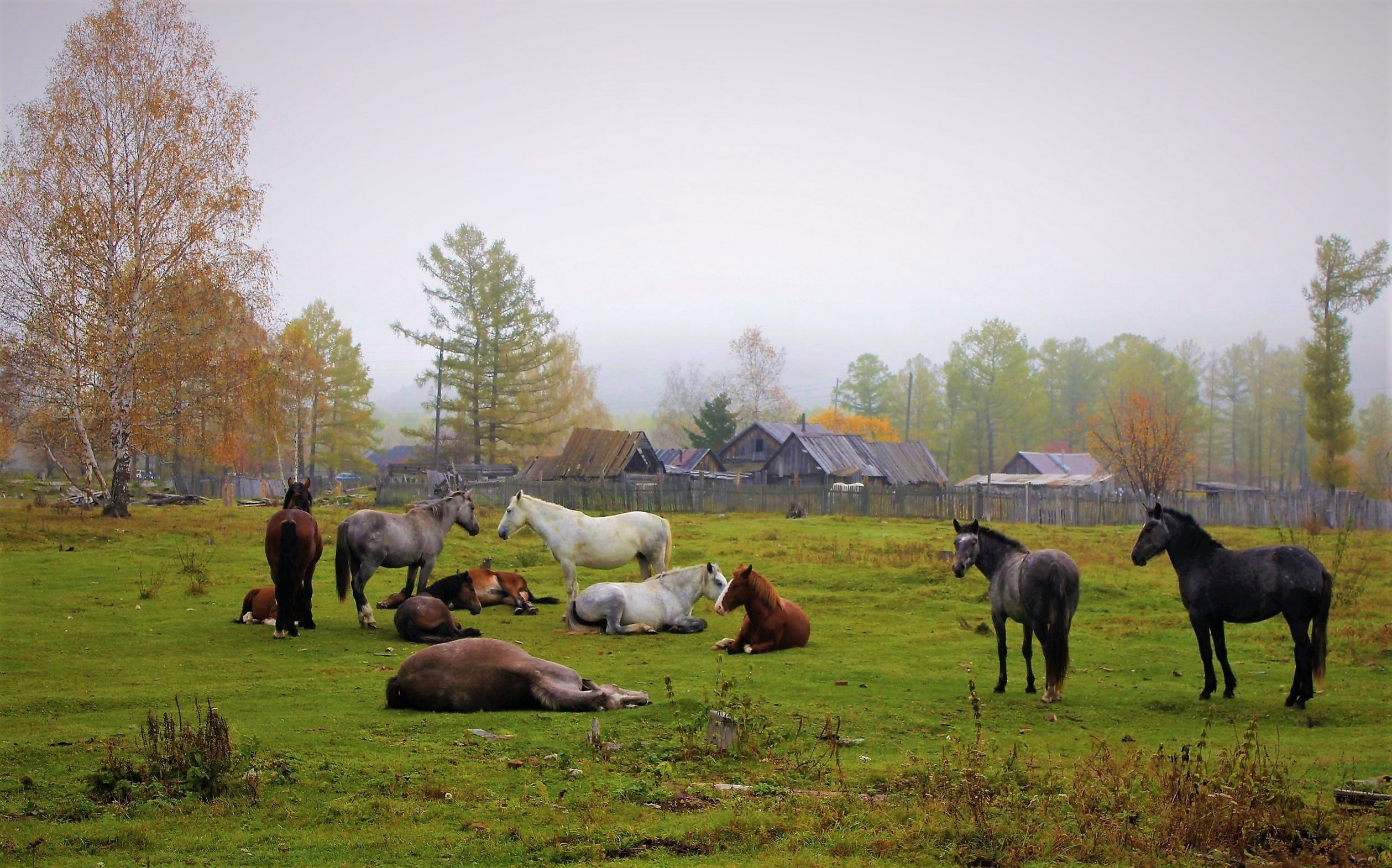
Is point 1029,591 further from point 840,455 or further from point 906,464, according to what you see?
point 906,464

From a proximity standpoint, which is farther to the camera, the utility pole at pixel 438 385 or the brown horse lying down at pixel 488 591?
the utility pole at pixel 438 385

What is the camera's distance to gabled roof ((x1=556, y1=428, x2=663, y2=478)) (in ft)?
160

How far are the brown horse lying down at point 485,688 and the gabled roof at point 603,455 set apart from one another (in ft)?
129

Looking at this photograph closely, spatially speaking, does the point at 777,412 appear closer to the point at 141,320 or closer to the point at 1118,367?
the point at 1118,367

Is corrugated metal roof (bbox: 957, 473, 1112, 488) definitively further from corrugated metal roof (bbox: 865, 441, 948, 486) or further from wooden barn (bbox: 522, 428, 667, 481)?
wooden barn (bbox: 522, 428, 667, 481)

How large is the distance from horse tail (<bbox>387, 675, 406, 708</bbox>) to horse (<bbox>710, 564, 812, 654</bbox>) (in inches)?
180

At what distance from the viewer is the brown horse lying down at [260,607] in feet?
43.5

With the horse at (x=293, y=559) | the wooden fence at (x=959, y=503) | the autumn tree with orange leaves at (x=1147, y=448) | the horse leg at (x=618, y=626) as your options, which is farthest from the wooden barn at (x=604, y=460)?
the horse at (x=293, y=559)

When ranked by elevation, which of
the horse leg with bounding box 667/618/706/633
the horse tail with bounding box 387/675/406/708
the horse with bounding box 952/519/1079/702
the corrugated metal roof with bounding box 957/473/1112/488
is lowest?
the horse leg with bounding box 667/618/706/633

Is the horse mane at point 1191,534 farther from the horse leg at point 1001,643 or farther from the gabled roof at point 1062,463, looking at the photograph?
the gabled roof at point 1062,463

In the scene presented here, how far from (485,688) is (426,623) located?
410 centimetres

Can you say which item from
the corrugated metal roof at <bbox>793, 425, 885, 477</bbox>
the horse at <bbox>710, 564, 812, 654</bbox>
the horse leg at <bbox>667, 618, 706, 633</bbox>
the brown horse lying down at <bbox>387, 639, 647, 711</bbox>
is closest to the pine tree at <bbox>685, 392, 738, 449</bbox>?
the corrugated metal roof at <bbox>793, 425, 885, 477</bbox>

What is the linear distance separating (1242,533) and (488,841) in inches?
1267

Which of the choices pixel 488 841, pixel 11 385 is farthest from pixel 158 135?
pixel 488 841
